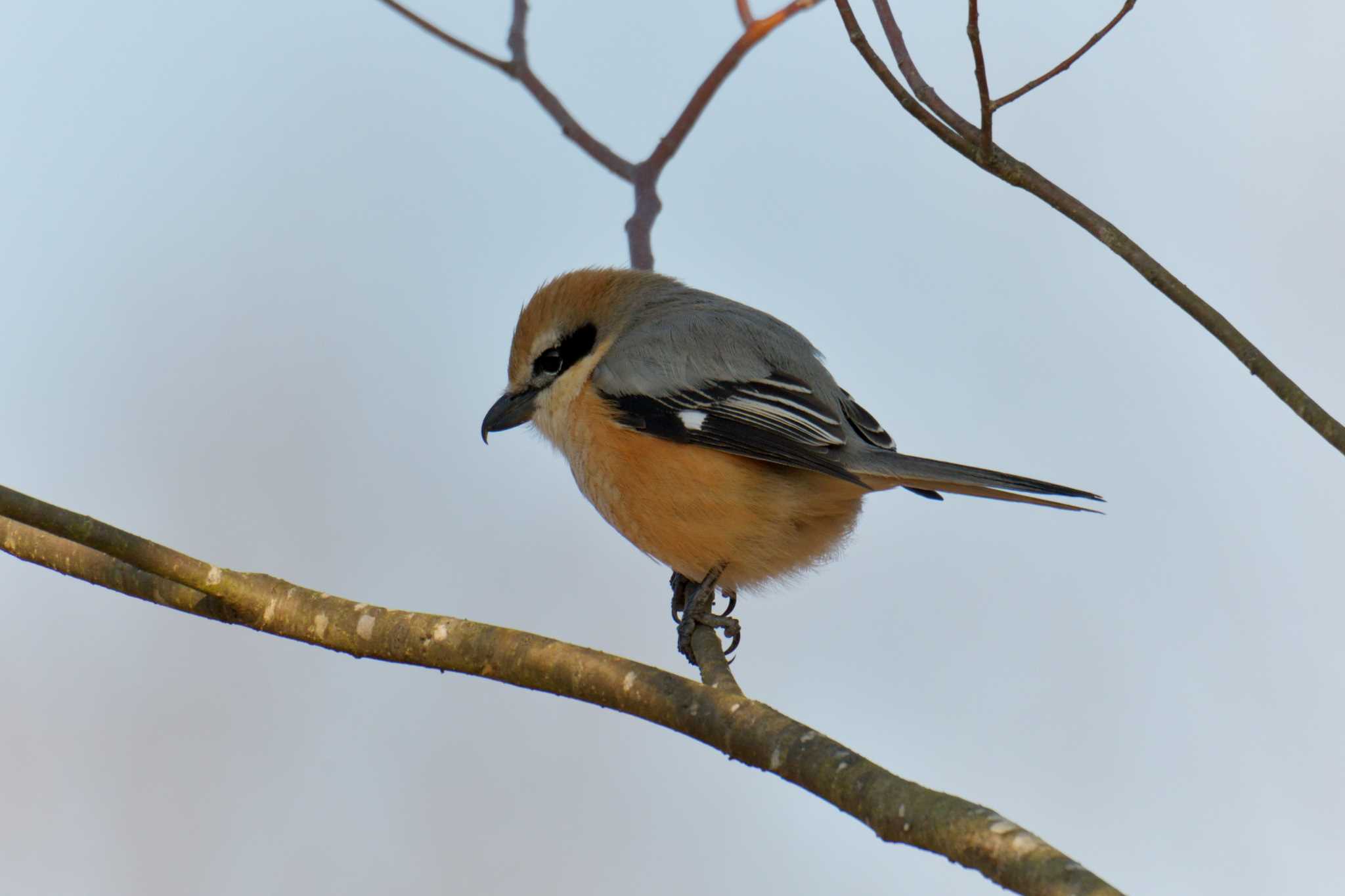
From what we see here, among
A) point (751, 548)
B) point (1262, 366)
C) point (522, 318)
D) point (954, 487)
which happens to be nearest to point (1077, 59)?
point (1262, 366)

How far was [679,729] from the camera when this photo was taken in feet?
5.93

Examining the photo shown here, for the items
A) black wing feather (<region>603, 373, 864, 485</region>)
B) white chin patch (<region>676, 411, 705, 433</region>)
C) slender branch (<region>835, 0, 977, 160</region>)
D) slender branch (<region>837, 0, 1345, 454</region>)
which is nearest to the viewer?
slender branch (<region>837, 0, 1345, 454</region>)

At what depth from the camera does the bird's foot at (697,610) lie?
2875 millimetres

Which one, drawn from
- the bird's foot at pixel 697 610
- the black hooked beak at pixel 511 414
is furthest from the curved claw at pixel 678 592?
the black hooked beak at pixel 511 414

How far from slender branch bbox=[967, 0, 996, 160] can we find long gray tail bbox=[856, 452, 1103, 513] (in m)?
0.67

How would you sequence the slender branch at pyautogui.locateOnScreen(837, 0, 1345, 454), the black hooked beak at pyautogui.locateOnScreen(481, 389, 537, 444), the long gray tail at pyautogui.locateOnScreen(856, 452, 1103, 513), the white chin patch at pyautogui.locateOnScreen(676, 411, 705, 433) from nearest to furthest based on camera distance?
1. the slender branch at pyautogui.locateOnScreen(837, 0, 1345, 454)
2. the long gray tail at pyautogui.locateOnScreen(856, 452, 1103, 513)
3. the white chin patch at pyautogui.locateOnScreen(676, 411, 705, 433)
4. the black hooked beak at pyautogui.locateOnScreen(481, 389, 537, 444)

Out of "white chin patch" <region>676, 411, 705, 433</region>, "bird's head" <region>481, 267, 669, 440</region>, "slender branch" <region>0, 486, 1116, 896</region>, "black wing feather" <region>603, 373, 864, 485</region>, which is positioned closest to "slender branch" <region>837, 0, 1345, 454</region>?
"slender branch" <region>0, 486, 1116, 896</region>

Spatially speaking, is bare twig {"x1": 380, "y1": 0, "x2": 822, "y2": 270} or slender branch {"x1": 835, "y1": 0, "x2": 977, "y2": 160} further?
bare twig {"x1": 380, "y1": 0, "x2": 822, "y2": 270}

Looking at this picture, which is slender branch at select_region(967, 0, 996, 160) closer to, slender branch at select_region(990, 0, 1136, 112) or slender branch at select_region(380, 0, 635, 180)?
slender branch at select_region(990, 0, 1136, 112)

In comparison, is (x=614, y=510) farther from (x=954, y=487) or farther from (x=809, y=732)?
(x=809, y=732)

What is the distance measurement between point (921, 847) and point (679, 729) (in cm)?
45

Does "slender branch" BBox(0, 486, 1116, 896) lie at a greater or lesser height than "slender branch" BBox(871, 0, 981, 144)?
lesser

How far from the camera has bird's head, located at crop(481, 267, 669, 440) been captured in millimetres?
3391

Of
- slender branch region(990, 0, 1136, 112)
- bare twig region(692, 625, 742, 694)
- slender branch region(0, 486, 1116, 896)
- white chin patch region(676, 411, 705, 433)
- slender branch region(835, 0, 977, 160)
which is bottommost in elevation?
slender branch region(0, 486, 1116, 896)
